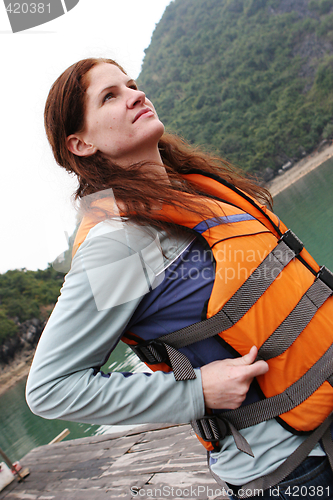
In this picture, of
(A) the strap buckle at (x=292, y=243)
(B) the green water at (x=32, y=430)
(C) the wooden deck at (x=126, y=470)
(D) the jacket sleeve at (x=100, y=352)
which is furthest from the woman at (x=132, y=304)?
(B) the green water at (x=32, y=430)

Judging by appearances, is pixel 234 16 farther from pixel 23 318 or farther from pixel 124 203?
pixel 124 203

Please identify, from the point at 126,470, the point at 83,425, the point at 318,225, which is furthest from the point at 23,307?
the point at 126,470

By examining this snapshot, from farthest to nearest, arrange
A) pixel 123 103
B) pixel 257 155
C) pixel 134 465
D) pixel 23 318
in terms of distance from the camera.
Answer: pixel 257 155 < pixel 23 318 < pixel 134 465 < pixel 123 103

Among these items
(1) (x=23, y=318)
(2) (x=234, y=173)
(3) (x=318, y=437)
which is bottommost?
(1) (x=23, y=318)

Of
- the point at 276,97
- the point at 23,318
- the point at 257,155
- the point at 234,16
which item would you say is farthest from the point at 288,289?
the point at 234,16

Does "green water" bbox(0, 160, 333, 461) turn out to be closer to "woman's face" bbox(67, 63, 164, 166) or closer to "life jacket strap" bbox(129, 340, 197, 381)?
"life jacket strap" bbox(129, 340, 197, 381)

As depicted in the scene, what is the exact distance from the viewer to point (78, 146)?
3.17 ft

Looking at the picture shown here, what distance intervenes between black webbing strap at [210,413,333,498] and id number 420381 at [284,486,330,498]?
0.04 m

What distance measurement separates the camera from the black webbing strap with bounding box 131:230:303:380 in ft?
2.48

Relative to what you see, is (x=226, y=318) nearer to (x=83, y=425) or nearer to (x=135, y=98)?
(x=135, y=98)

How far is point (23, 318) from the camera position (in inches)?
1571

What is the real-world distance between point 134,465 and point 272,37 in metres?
75.7

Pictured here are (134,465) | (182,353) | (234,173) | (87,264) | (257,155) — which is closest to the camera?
(87,264)

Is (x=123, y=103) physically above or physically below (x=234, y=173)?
above
